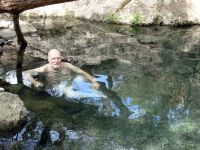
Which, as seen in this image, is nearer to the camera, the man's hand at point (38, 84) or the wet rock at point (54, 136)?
the wet rock at point (54, 136)

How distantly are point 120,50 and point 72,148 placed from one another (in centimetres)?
520

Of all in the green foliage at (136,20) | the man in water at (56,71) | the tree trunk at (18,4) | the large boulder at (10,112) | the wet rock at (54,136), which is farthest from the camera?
the green foliage at (136,20)

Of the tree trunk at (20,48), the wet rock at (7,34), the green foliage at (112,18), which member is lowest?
the green foliage at (112,18)

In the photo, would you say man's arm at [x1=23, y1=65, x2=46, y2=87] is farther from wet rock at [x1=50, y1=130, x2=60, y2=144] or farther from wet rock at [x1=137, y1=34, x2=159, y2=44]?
wet rock at [x1=137, y1=34, x2=159, y2=44]

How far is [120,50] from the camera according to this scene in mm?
10656

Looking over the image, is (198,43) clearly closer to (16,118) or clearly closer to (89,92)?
(89,92)

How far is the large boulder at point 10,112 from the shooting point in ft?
20.1

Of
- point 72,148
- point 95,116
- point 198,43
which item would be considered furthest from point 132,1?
point 72,148

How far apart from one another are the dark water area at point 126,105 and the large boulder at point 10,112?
0.16 meters

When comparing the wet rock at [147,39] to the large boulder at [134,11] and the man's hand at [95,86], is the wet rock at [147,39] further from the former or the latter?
the man's hand at [95,86]

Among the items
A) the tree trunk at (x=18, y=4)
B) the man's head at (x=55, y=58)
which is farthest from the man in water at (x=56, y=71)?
the tree trunk at (x=18, y=4)

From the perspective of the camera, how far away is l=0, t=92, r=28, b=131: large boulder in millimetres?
6117

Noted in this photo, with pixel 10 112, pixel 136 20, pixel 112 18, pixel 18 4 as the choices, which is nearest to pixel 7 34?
pixel 112 18

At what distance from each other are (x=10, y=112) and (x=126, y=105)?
2095mm
